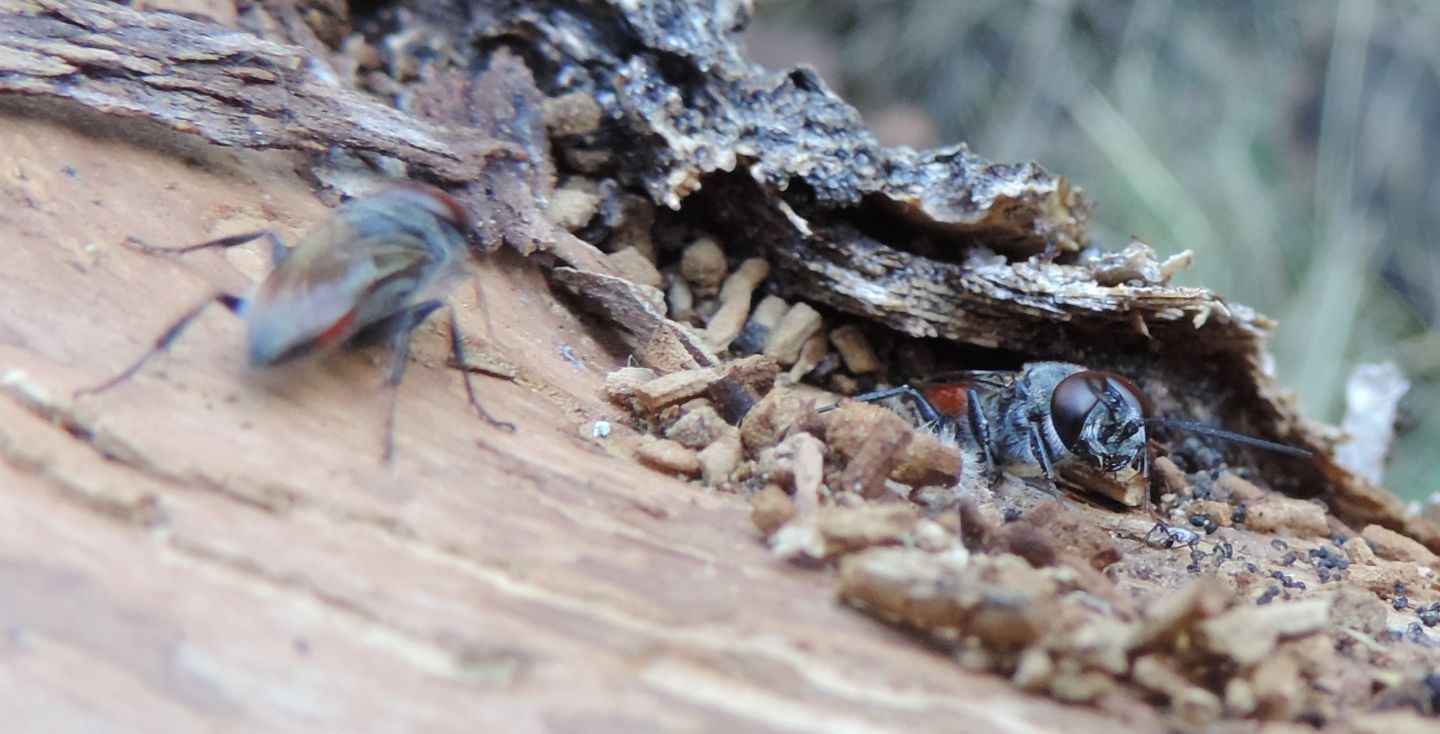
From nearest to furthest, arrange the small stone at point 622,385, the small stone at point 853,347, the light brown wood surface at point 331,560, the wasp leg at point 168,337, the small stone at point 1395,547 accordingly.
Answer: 1. the light brown wood surface at point 331,560
2. the wasp leg at point 168,337
3. the small stone at point 622,385
4. the small stone at point 1395,547
5. the small stone at point 853,347

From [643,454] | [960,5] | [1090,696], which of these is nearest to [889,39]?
[960,5]

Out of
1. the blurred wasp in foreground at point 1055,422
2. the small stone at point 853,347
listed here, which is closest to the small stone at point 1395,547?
the blurred wasp in foreground at point 1055,422

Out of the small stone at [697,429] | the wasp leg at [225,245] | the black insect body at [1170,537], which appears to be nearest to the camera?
the wasp leg at [225,245]

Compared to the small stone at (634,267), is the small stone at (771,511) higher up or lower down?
lower down

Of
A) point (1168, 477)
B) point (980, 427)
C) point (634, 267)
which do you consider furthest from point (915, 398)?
point (634, 267)

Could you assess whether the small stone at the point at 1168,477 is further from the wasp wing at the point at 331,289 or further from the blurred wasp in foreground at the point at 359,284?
the wasp wing at the point at 331,289

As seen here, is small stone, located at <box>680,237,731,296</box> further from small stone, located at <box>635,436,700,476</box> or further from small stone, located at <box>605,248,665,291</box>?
small stone, located at <box>635,436,700,476</box>
